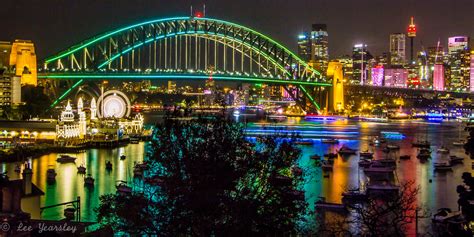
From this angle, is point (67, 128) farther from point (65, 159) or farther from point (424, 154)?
point (424, 154)

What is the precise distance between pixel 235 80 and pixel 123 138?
50.7 ft

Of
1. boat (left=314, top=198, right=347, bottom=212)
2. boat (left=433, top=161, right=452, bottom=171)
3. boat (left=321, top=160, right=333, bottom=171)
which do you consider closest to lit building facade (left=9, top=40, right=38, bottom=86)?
boat (left=321, top=160, right=333, bottom=171)

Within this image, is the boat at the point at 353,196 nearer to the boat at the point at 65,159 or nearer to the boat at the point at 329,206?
the boat at the point at 329,206

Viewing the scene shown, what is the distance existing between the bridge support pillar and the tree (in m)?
59.8

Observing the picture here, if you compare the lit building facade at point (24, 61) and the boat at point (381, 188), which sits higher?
the lit building facade at point (24, 61)

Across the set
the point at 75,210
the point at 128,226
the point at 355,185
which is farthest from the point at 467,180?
the point at 355,185

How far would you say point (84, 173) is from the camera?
24.9m

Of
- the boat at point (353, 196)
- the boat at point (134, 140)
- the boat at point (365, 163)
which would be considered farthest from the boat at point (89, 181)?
the boat at point (134, 140)

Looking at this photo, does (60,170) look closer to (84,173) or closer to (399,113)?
(84,173)

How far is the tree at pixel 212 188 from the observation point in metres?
7.46

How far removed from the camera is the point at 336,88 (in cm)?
6850

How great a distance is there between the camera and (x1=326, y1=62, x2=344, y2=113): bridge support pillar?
2685 inches

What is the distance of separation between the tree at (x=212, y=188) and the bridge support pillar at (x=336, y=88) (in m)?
59.8

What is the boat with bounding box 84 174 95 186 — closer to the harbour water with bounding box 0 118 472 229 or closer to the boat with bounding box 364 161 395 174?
the harbour water with bounding box 0 118 472 229
